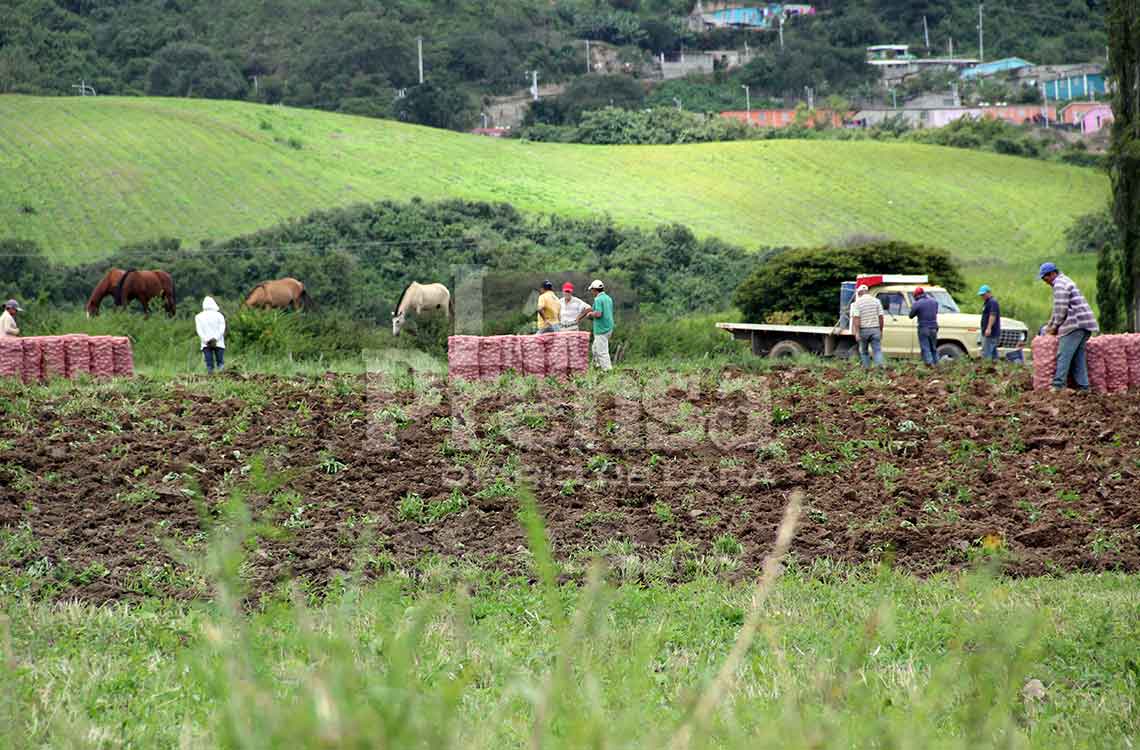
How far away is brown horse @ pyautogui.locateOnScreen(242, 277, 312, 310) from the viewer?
3509cm

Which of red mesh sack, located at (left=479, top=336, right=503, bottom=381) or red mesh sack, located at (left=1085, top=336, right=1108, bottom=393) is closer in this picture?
red mesh sack, located at (left=1085, top=336, right=1108, bottom=393)

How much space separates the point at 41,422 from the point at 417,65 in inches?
4069

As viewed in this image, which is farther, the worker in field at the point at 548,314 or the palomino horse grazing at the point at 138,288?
the palomino horse grazing at the point at 138,288

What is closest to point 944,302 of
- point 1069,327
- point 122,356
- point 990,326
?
point 990,326

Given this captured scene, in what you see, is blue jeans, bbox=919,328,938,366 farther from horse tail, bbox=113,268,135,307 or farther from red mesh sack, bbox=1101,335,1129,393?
horse tail, bbox=113,268,135,307

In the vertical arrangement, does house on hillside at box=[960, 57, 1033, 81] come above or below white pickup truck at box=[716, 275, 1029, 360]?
above

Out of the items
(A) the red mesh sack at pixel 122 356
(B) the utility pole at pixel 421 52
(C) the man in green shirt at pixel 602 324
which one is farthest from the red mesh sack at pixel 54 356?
(B) the utility pole at pixel 421 52

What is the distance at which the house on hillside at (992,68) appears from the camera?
127m

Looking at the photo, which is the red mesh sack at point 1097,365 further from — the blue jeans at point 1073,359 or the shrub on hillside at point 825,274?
the shrub on hillside at point 825,274

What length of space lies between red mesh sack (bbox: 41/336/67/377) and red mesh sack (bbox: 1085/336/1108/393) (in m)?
14.9

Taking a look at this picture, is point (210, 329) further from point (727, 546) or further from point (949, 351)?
point (727, 546)

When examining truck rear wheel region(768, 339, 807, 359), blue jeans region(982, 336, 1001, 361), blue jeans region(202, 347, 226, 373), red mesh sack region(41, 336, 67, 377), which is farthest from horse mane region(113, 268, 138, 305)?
blue jeans region(982, 336, 1001, 361)

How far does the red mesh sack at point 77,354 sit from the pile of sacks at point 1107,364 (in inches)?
547

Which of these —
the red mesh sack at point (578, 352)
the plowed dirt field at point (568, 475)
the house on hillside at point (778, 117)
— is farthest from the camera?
the house on hillside at point (778, 117)
